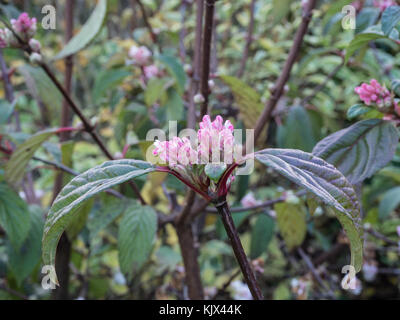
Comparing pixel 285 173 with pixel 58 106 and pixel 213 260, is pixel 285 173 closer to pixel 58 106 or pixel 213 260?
pixel 58 106

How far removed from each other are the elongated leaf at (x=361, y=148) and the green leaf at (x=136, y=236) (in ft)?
0.99

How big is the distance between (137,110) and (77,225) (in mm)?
334

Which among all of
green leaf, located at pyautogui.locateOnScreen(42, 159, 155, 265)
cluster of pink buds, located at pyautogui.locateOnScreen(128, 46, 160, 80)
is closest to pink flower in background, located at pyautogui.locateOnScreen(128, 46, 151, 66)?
cluster of pink buds, located at pyautogui.locateOnScreen(128, 46, 160, 80)

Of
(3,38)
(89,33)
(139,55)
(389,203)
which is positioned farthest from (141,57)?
(389,203)

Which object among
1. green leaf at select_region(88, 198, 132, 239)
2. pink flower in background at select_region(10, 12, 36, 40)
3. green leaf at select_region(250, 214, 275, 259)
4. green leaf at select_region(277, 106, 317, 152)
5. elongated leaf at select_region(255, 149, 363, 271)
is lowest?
green leaf at select_region(250, 214, 275, 259)

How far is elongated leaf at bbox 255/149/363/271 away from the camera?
291mm

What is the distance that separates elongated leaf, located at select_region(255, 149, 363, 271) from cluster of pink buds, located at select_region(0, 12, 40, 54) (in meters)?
0.40

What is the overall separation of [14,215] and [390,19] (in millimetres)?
648

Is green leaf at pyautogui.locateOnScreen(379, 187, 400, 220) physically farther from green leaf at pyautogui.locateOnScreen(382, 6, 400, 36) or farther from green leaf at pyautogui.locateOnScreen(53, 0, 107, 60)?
green leaf at pyautogui.locateOnScreen(53, 0, 107, 60)

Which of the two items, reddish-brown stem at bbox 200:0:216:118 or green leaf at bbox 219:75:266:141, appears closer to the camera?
reddish-brown stem at bbox 200:0:216:118

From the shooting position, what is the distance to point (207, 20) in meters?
0.43

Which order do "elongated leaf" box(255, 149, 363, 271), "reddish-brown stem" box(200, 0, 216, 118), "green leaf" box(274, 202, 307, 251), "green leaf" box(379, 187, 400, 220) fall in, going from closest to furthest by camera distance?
"elongated leaf" box(255, 149, 363, 271)
"reddish-brown stem" box(200, 0, 216, 118)
"green leaf" box(274, 202, 307, 251)
"green leaf" box(379, 187, 400, 220)

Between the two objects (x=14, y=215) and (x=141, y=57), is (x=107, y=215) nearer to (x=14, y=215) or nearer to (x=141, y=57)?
(x=14, y=215)
